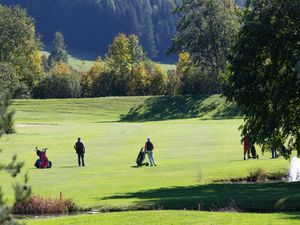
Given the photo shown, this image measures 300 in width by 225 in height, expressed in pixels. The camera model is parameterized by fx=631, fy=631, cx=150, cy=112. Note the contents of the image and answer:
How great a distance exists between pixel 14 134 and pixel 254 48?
4948 cm

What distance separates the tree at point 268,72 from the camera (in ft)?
103

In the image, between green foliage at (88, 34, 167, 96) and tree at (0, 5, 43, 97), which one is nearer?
tree at (0, 5, 43, 97)

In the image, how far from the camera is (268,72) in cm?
3247

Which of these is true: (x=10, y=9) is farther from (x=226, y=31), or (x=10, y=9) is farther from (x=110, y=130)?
(x=110, y=130)

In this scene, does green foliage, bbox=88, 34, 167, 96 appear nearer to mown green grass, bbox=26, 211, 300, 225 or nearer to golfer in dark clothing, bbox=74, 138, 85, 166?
golfer in dark clothing, bbox=74, 138, 85, 166

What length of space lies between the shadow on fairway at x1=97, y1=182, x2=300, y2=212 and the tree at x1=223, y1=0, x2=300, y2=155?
3.26 m

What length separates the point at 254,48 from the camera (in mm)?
32188

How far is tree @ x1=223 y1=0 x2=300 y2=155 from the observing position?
31.3 m

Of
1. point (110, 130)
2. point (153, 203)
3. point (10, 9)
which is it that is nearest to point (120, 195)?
point (153, 203)

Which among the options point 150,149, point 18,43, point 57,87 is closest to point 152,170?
Answer: point 150,149

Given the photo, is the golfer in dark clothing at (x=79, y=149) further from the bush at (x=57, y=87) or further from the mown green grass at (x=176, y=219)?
the bush at (x=57, y=87)

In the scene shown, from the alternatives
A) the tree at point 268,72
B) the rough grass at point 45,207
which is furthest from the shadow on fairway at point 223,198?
the tree at point 268,72

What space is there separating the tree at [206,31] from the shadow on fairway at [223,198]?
85638mm

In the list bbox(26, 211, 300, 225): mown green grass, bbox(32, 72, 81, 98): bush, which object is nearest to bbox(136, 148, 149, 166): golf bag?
bbox(26, 211, 300, 225): mown green grass
